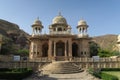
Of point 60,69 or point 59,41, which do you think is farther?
point 59,41

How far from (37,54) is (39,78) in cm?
1591

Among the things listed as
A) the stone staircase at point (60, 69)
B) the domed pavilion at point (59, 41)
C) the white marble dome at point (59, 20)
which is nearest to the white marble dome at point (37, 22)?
the domed pavilion at point (59, 41)

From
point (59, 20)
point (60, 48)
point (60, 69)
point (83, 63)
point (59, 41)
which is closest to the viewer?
point (60, 69)

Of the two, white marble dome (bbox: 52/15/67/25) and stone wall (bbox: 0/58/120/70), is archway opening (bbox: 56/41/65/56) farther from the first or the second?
stone wall (bbox: 0/58/120/70)

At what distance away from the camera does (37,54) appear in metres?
41.6

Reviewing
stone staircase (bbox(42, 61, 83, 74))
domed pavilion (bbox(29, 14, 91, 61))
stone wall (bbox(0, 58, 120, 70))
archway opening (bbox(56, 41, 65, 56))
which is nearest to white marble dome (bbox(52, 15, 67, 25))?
A: domed pavilion (bbox(29, 14, 91, 61))

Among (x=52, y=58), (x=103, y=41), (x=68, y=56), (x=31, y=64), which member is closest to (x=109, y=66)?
(x=68, y=56)

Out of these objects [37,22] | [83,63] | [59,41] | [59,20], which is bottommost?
[83,63]

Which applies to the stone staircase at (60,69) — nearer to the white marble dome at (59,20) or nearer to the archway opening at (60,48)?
the archway opening at (60,48)

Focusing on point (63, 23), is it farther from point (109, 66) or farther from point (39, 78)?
point (39, 78)

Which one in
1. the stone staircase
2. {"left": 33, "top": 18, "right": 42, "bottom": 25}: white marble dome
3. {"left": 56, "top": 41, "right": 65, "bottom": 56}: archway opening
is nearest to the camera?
the stone staircase

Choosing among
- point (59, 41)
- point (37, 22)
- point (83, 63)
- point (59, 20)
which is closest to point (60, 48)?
point (59, 41)

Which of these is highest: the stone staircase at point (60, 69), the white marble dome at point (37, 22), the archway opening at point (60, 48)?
the white marble dome at point (37, 22)

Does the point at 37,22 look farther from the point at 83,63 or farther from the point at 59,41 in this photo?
the point at 83,63
